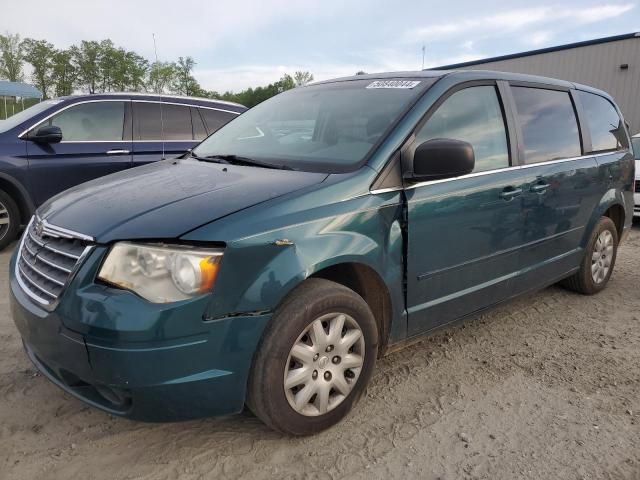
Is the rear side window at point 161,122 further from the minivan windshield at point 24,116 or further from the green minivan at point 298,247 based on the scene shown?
the green minivan at point 298,247

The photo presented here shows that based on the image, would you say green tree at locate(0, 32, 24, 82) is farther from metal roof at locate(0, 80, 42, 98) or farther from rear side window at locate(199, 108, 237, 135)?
rear side window at locate(199, 108, 237, 135)

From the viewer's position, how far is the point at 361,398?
273 centimetres

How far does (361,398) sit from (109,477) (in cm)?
125

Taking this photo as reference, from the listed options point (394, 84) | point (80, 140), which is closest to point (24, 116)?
point (80, 140)

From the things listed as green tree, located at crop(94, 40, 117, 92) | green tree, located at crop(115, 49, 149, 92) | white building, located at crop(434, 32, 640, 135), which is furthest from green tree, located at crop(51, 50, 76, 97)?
white building, located at crop(434, 32, 640, 135)

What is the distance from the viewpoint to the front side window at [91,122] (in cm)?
578

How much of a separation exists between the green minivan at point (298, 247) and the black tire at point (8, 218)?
322cm

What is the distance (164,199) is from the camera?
91.0 inches

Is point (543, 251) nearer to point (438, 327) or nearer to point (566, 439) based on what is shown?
point (438, 327)

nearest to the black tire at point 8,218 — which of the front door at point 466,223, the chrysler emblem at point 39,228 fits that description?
the chrysler emblem at point 39,228

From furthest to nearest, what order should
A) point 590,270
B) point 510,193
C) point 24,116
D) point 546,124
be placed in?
point 24,116
point 590,270
point 546,124
point 510,193

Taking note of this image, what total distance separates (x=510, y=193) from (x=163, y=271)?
2159 mm

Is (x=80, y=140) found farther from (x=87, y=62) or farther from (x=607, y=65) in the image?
(x=87, y=62)

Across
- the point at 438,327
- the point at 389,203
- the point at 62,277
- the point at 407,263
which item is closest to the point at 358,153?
the point at 389,203
